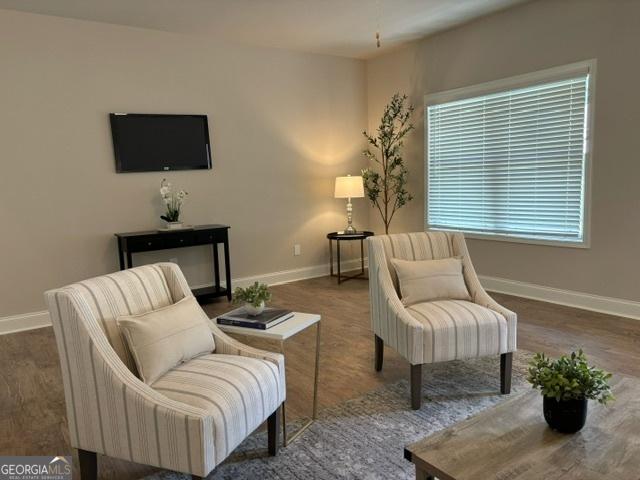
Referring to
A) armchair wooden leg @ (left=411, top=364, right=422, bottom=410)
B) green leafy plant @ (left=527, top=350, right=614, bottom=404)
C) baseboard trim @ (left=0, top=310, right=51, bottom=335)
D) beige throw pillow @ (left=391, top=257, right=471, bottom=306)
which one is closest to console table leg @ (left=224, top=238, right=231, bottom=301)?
baseboard trim @ (left=0, top=310, right=51, bottom=335)

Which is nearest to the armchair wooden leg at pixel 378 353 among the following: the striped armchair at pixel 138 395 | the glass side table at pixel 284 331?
the glass side table at pixel 284 331

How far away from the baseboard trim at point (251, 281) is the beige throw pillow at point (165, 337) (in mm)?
2880

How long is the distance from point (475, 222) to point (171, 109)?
11.0 feet

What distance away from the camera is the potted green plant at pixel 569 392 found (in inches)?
61.0

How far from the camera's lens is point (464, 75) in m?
4.95

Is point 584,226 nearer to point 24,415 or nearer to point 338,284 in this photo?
point 338,284

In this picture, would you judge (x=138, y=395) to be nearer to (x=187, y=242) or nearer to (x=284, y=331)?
(x=284, y=331)

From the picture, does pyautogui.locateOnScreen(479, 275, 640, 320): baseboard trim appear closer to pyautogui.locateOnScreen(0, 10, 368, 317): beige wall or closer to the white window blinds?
the white window blinds

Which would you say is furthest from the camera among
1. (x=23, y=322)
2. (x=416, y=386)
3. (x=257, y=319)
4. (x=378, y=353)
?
(x=23, y=322)

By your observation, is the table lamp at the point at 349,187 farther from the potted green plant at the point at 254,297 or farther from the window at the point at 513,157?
the potted green plant at the point at 254,297

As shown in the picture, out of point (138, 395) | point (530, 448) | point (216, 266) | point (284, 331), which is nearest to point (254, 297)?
point (284, 331)

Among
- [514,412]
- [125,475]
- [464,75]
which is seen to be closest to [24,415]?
[125,475]

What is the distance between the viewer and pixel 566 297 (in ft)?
14.2

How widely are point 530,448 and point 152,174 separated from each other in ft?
13.8
